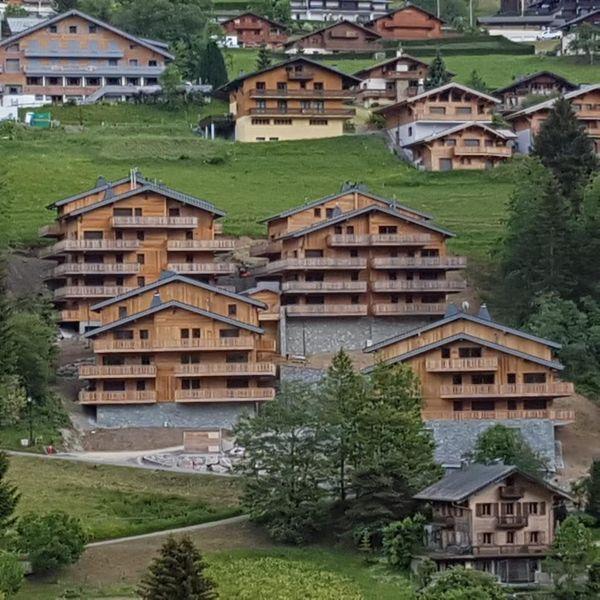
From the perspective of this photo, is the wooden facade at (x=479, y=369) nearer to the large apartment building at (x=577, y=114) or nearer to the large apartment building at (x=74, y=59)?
the large apartment building at (x=577, y=114)

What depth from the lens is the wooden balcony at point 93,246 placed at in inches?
4274

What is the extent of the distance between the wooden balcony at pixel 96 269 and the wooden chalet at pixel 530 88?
50.3m

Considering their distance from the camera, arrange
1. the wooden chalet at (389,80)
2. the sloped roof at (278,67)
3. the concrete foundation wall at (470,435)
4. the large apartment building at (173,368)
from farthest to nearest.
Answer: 1. the wooden chalet at (389,80)
2. the sloped roof at (278,67)
3. the large apartment building at (173,368)
4. the concrete foundation wall at (470,435)

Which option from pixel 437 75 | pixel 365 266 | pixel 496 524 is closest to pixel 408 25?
pixel 437 75

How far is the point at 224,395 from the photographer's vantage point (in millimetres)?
98875

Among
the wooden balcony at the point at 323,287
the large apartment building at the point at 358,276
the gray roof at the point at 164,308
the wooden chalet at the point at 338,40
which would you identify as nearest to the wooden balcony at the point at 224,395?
the gray roof at the point at 164,308

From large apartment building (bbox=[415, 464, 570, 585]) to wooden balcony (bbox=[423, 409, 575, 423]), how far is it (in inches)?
583

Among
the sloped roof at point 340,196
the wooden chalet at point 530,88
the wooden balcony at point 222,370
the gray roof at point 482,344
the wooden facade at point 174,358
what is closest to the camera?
the gray roof at point 482,344

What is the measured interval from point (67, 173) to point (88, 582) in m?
56.3

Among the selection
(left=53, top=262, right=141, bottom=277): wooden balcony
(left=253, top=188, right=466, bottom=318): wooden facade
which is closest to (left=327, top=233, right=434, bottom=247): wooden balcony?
(left=253, top=188, right=466, bottom=318): wooden facade

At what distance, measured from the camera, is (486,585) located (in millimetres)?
73875

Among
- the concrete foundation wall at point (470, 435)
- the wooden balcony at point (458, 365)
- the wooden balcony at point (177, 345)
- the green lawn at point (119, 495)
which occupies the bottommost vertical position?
the green lawn at point (119, 495)

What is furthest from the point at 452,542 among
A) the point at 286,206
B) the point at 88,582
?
the point at 286,206

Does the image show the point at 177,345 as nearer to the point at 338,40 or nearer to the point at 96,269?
the point at 96,269
